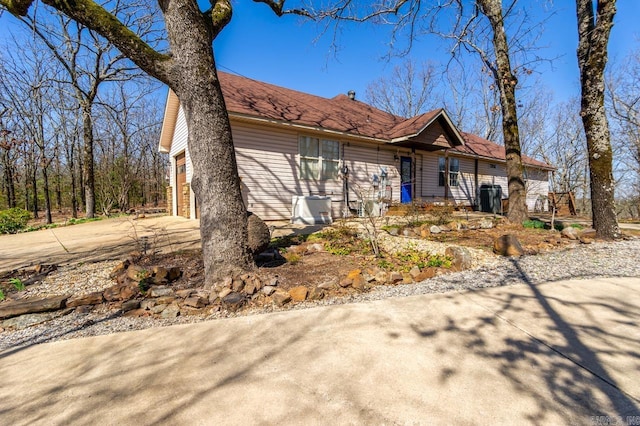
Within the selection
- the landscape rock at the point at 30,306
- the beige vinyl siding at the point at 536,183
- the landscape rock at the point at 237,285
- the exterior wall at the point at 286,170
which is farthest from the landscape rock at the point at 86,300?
the beige vinyl siding at the point at 536,183

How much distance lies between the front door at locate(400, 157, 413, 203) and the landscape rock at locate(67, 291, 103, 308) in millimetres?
11102

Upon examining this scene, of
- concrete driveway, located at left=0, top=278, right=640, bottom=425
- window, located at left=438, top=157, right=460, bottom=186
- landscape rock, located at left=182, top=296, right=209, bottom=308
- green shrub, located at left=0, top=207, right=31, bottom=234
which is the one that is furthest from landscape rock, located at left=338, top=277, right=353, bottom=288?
window, located at left=438, top=157, right=460, bottom=186

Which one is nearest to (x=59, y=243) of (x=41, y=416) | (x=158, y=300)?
(x=158, y=300)

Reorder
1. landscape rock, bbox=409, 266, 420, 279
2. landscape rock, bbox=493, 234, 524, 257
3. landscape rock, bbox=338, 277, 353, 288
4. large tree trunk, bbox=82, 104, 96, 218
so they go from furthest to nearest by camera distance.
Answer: large tree trunk, bbox=82, 104, 96, 218
landscape rock, bbox=493, 234, 524, 257
landscape rock, bbox=409, 266, 420, 279
landscape rock, bbox=338, 277, 353, 288

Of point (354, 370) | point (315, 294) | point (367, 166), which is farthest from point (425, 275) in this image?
point (367, 166)

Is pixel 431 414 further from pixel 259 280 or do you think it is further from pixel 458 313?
pixel 259 280

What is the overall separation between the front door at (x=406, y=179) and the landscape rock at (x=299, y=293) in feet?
33.0

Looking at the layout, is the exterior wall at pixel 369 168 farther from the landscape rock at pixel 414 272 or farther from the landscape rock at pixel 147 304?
the landscape rock at pixel 147 304

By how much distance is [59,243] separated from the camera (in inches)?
240

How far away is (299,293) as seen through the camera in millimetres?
3053

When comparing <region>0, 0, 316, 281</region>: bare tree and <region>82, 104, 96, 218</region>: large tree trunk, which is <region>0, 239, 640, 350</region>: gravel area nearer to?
<region>0, 0, 316, 281</region>: bare tree

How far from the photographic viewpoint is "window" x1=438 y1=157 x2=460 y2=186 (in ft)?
45.0

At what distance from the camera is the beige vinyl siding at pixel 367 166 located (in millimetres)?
10633

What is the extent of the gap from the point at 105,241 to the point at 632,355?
Result: 787 centimetres
